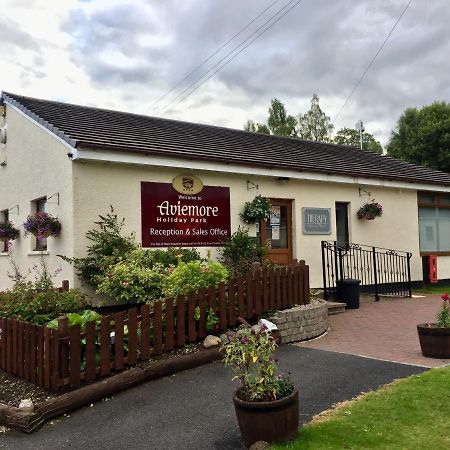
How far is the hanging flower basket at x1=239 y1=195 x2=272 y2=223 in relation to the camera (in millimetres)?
10914

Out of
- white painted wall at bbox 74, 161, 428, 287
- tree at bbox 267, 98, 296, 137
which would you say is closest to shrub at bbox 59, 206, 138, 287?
white painted wall at bbox 74, 161, 428, 287

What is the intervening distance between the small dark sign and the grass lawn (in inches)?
285

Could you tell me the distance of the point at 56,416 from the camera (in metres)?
4.79

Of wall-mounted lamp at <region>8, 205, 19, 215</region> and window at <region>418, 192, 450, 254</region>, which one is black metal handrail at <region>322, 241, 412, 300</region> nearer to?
window at <region>418, 192, 450, 254</region>

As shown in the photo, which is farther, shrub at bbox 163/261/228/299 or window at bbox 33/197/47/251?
window at bbox 33/197/47/251

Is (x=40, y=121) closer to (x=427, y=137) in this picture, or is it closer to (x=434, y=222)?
(x=434, y=222)

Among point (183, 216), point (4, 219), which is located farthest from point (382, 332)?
point (4, 219)

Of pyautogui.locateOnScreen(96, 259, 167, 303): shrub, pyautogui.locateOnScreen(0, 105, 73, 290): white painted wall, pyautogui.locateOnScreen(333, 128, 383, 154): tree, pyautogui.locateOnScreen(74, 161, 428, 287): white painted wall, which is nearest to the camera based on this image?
pyautogui.locateOnScreen(96, 259, 167, 303): shrub

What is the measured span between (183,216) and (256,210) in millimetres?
1777

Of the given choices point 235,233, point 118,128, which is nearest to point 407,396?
point 235,233

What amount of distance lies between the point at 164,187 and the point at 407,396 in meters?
6.51

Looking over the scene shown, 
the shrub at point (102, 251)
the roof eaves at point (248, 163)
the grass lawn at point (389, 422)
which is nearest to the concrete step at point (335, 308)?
the roof eaves at point (248, 163)

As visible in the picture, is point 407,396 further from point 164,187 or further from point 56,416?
point 164,187

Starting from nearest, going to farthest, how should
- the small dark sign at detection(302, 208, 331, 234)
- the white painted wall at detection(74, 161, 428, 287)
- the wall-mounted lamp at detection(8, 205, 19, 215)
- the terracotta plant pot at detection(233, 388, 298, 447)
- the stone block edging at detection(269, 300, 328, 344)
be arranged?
1. the terracotta plant pot at detection(233, 388, 298, 447)
2. the stone block edging at detection(269, 300, 328, 344)
3. the white painted wall at detection(74, 161, 428, 287)
4. the wall-mounted lamp at detection(8, 205, 19, 215)
5. the small dark sign at detection(302, 208, 331, 234)
